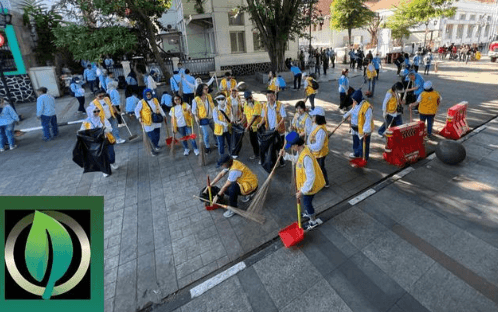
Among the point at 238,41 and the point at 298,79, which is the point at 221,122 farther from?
the point at 238,41

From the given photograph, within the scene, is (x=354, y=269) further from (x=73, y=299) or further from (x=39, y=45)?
(x=39, y=45)

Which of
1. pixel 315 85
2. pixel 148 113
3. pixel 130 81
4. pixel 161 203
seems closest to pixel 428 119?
pixel 315 85

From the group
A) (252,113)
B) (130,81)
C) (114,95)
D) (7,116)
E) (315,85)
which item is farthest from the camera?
(130,81)

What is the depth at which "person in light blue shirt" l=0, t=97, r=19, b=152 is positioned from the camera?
9437mm

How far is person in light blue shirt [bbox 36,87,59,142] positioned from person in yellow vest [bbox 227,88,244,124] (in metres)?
7.07

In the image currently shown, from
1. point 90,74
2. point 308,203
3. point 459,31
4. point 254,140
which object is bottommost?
point 308,203

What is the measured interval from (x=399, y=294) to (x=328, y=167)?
3.96 meters

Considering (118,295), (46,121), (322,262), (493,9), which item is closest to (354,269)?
(322,262)

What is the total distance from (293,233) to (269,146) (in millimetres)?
2659

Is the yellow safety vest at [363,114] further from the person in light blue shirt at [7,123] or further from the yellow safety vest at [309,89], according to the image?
the person in light blue shirt at [7,123]

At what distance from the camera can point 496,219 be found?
16.4 feet

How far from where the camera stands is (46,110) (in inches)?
408

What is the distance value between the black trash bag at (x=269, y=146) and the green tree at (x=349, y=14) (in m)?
29.5

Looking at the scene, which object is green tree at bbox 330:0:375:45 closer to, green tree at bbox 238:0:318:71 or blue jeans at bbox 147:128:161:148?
green tree at bbox 238:0:318:71
